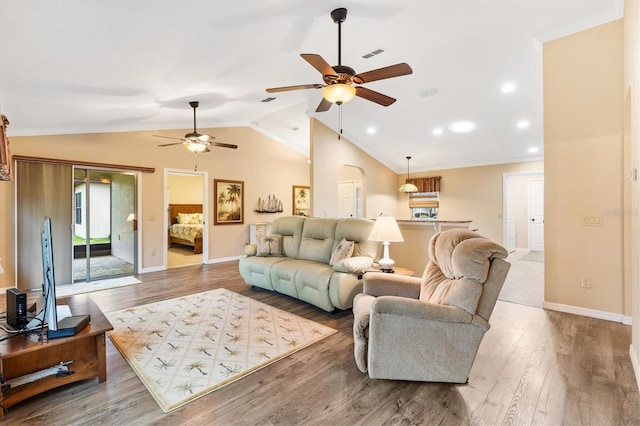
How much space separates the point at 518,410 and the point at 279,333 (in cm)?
197

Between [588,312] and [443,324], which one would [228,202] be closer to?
[443,324]

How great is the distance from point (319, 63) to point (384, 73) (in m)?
0.63

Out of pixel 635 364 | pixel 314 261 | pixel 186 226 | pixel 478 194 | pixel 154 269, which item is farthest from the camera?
pixel 186 226

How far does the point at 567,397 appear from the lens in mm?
1925

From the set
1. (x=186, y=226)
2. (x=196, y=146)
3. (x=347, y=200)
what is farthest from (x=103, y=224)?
(x=347, y=200)

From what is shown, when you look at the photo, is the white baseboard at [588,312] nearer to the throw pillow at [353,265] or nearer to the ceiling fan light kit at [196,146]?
the throw pillow at [353,265]

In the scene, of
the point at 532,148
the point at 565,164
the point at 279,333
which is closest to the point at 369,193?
the point at 532,148

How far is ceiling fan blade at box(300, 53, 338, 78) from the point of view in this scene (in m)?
2.51

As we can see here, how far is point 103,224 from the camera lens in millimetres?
5516

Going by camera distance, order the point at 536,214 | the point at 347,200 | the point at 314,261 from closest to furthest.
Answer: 1. the point at 314,261
2. the point at 536,214
3. the point at 347,200

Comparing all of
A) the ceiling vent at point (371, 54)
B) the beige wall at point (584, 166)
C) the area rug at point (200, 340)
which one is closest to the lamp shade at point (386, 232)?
the area rug at point (200, 340)

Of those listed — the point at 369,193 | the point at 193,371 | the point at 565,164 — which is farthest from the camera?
the point at 369,193

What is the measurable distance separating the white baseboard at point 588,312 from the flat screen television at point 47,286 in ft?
15.9

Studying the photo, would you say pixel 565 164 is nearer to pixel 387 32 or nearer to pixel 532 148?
pixel 387 32
